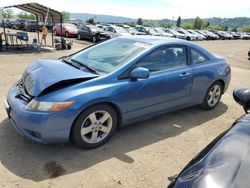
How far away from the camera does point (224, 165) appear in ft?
5.61

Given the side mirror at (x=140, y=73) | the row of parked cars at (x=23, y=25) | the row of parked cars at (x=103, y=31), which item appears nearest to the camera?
the side mirror at (x=140, y=73)

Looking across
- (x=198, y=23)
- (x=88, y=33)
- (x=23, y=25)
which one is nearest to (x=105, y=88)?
(x=88, y=33)

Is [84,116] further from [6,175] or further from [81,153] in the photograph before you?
[6,175]

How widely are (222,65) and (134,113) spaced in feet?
8.13

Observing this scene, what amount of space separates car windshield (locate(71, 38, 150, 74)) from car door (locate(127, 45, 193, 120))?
24cm

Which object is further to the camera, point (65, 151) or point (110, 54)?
point (110, 54)

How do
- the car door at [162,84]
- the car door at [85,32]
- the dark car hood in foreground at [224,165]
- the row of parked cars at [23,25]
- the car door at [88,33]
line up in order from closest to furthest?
the dark car hood in foreground at [224,165] < the car door at [162,84] < the car door at [88,33] < the car door at [85,32] < the row of parked cars at [23,25]

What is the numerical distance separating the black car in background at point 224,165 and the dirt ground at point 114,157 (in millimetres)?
1368

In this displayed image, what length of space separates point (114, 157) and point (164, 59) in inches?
72.6

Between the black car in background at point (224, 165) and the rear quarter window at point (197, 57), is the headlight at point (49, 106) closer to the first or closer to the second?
the black car in background at point (224, 165)

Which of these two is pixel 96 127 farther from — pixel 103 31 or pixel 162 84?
pixel 103 31

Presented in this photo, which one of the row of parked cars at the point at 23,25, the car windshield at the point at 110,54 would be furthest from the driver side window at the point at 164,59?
the row of parked cars at the point at 23,25

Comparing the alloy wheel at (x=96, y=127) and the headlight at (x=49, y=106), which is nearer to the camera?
the headlight at (x=49, y=106)

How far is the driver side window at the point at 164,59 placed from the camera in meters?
4.14
